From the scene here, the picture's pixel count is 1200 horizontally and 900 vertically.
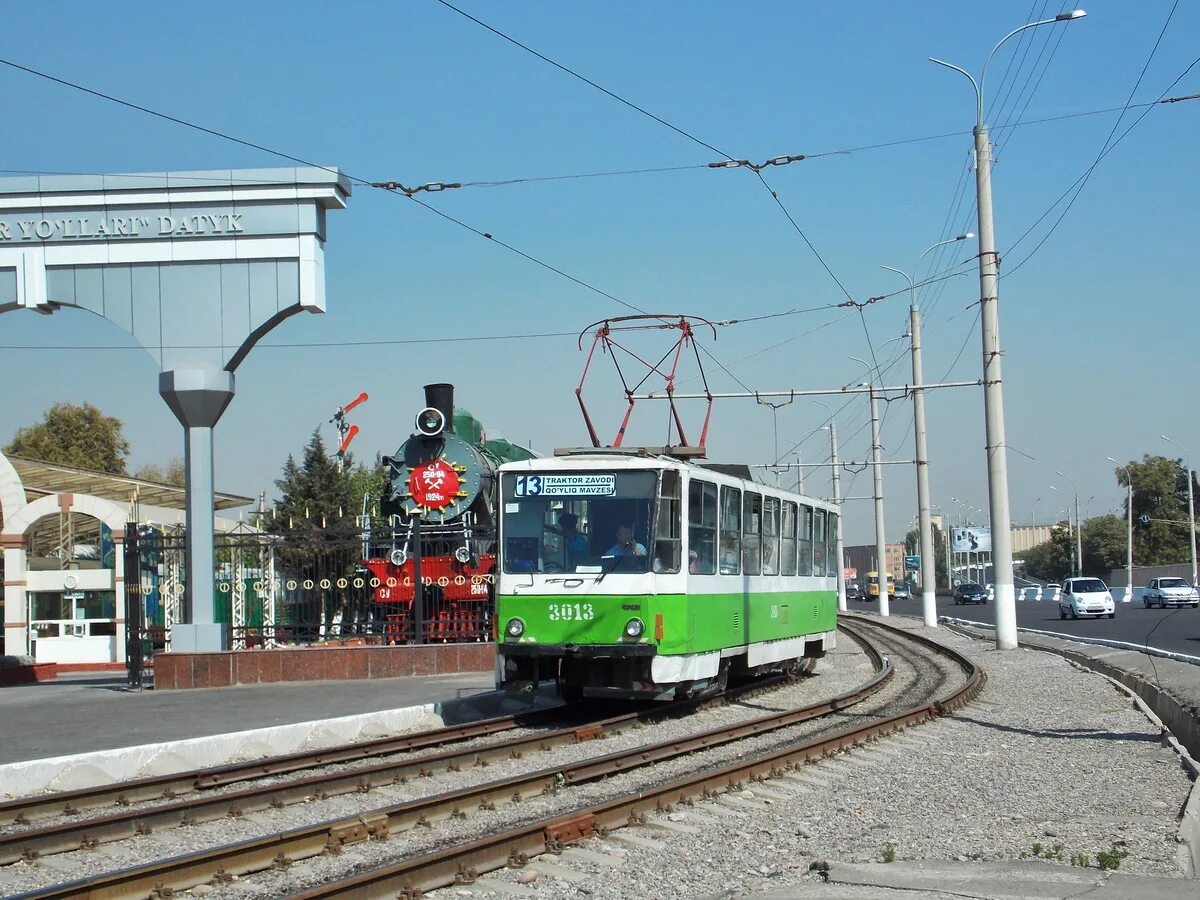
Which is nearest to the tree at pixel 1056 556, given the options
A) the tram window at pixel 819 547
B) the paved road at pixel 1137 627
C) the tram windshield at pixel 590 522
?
the paved road at pixel 1137 627

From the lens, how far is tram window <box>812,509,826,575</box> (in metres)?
21.3

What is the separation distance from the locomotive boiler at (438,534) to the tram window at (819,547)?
202 inches

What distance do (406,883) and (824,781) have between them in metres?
5.19

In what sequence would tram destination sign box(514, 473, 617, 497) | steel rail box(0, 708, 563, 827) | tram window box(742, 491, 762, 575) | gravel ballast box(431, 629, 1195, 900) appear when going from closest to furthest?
gravel ballast box(431, 629, 1195, 900), steel rail box(0, 708, 563, 827), tram destination sign box(514, 473, 617, 497), tram window box(742, 491, 762, 575)

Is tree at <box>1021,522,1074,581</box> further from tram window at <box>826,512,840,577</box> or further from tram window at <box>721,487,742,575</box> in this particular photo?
tram window at <box>721,487,742,575</box>

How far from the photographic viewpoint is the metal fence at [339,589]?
21.4m

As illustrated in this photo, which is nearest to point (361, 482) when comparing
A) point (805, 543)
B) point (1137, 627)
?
point (1137, 627)

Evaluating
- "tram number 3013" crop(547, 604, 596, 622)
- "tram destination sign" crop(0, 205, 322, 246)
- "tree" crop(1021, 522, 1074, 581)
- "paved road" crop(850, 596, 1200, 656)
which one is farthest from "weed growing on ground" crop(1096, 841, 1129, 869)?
"tree" crop(1021, 522, 1074, 581)

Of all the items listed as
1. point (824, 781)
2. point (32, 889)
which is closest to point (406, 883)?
point (32, 889)

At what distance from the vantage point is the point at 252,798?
9.70 m

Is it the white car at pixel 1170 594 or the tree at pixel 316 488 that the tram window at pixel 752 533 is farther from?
the white car at pixel 1170 594

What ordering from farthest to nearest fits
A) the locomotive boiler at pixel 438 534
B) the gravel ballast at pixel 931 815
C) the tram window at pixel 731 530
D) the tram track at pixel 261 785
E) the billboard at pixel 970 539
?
the billboard at pixel 970 539 < the locomotive boiler at pixel 438 534 < the tram window at pixel 731 530 < the tram track at pixel 261 785 < the gravel ballast at pixel 931 815

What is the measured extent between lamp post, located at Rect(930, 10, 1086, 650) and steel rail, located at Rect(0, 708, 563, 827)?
15839 mm

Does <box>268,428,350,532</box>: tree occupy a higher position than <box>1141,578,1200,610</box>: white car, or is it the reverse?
<box>268,428,350,532</box>: tree
